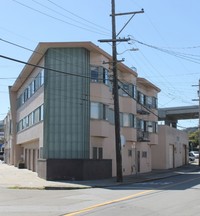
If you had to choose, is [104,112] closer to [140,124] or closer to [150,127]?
[140,124]

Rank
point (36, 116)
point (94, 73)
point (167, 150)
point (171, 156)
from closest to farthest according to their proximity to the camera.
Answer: point (94, 73), point (36, 116), point (167, 150), point (171, 156)

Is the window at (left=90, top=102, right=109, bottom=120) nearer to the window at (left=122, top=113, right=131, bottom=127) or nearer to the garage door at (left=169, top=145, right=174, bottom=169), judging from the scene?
the window at (left=122, top=113, right=131, bottom=127)

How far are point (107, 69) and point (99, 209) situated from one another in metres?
23.0

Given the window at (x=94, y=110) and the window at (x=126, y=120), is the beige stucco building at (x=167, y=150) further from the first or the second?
the window at (x=94, y=110)

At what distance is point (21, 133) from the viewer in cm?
5244

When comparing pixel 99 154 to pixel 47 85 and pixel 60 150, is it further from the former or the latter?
pixel 47 85

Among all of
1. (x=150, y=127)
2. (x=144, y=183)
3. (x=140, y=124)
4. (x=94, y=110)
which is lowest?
(x=144, y=183)

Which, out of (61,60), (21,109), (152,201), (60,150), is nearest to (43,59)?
(61,60)

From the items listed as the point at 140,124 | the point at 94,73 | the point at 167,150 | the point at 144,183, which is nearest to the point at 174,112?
the point at 167,150

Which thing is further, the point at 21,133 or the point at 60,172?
the point at 21,133

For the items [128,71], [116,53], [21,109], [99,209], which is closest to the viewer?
[99,209]

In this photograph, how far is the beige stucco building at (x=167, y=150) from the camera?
5694 cm

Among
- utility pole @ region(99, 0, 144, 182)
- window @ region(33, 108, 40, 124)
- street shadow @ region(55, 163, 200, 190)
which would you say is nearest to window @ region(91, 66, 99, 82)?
utility pole @ region(99, 0, 144, 182)

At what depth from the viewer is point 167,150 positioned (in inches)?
2267
